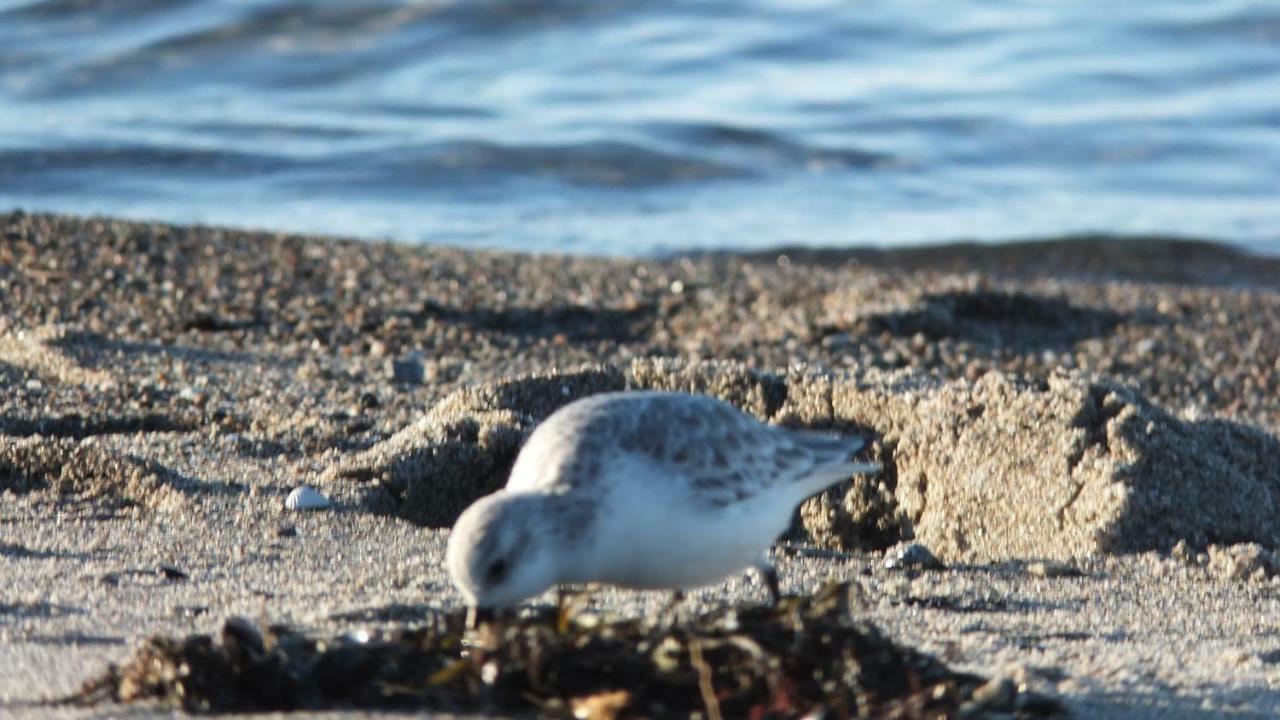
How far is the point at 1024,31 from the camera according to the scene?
1617 centimetres

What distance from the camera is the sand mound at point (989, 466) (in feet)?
14.5

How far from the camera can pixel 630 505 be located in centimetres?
316

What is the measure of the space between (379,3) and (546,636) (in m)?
13.9

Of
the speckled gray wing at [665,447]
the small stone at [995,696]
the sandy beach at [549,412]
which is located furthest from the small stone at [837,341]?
the small stone at [995,696]

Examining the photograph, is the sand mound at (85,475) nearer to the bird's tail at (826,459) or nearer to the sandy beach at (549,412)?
the sandy beach at (549,412)

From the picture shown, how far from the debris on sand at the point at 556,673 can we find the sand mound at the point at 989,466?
143 centimetres

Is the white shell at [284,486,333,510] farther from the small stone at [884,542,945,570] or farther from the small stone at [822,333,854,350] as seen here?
the small stone at [822,333,854,350]

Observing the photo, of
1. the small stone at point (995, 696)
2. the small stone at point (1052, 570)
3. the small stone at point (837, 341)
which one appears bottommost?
the small stone at point (995, 696)

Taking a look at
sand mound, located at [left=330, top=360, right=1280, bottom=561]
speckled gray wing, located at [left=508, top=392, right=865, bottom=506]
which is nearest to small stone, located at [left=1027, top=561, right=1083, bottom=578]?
sand mound, located at [left=330, top=360, right=1280, bottom=561]

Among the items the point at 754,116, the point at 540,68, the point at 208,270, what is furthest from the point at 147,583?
the point at 540,68

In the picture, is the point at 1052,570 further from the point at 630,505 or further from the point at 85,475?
the point at 85,475

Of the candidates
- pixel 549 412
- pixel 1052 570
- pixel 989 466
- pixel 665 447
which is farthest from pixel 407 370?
pixel 665 447

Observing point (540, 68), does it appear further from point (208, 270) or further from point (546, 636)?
point (546, 636)

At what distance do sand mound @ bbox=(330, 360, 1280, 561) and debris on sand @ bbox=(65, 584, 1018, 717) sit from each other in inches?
56.4
